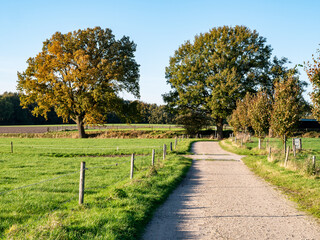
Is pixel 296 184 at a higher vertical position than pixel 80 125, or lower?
lower

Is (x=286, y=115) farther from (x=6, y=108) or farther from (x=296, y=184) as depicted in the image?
(x=6, y=108)

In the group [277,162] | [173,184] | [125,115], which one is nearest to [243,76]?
[125,115]

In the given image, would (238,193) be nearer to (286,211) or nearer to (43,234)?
(286,211)

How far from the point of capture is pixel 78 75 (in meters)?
40.1

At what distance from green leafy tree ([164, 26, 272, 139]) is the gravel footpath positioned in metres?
34.5

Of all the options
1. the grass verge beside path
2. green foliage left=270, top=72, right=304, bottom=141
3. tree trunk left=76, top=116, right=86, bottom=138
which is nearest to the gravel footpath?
the grass verge beside path

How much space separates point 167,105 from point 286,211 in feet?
148

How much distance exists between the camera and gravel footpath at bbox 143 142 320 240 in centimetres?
633

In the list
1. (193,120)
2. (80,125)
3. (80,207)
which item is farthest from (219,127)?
(80,207)

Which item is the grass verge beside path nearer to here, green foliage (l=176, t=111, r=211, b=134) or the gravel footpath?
A: the gravel footpath

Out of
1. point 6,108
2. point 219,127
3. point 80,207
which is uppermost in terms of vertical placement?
point 6,108

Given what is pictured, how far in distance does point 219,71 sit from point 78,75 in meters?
23.7

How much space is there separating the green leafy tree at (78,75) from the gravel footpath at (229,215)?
105ft

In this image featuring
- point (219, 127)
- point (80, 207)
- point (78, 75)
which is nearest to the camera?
point (80, 207)
